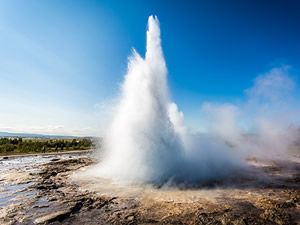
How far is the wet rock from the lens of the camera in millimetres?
4598

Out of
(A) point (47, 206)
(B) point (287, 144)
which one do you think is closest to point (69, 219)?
(A) point (47, 206)

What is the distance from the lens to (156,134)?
9.56m

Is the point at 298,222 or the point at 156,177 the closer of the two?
the point at 298,222

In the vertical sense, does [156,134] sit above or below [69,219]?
above

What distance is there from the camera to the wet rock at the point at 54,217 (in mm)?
4598

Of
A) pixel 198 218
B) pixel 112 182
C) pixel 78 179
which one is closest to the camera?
pixel 198 218

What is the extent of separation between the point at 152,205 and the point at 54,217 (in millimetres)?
2689

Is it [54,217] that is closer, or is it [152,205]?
[54,217]

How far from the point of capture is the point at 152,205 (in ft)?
18.1

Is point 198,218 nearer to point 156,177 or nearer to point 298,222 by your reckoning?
point 298,222

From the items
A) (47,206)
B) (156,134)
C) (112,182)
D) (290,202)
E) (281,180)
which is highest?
(156,134)

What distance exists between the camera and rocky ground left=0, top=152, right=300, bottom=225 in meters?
4.61

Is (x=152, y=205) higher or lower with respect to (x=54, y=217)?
higher

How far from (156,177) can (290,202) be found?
4986 mm
